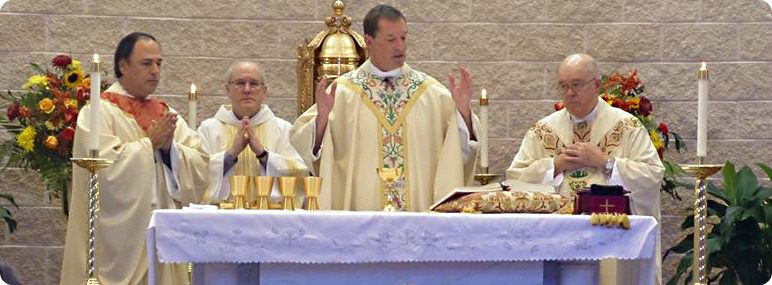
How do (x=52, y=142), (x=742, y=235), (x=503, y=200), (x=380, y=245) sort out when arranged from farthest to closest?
(x=742, y=235)
(x=52, y=142)
(x=503, y=200)
(x=380, y=245)

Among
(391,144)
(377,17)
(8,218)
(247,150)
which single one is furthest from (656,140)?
(8,218)

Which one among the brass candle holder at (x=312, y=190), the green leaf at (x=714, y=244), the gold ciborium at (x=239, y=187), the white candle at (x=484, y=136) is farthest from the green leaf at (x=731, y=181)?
the gold ciborium at (x=239, y=187)

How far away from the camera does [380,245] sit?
645 centimetres

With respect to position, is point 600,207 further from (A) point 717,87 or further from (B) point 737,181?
(A) point 717,87

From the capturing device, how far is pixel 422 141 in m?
8.13

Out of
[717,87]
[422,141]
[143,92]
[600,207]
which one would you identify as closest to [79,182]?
[143,92]

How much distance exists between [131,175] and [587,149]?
2.24m

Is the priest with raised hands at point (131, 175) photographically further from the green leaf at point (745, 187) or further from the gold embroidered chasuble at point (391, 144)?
the green leaf at point (745, 187)

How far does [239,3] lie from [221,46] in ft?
0.95

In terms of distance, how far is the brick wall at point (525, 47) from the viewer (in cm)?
998

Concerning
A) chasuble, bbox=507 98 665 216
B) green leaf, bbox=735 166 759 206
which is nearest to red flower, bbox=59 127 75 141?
chasuble, bbox=507 98 665 216

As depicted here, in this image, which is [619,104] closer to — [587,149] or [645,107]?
[645,107]

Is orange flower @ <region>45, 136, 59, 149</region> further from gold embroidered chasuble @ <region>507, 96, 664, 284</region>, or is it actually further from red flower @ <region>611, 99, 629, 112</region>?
red flower @ <region>611, 99, 629, 112</region>

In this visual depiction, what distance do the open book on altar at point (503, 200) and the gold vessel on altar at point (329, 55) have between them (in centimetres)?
214
